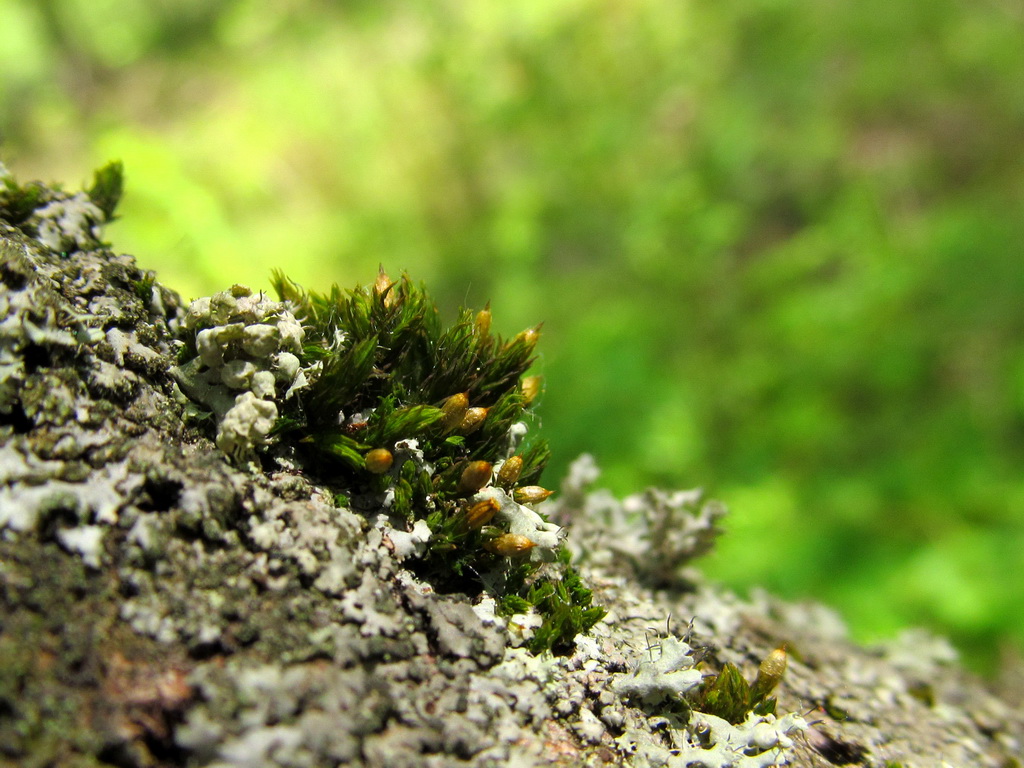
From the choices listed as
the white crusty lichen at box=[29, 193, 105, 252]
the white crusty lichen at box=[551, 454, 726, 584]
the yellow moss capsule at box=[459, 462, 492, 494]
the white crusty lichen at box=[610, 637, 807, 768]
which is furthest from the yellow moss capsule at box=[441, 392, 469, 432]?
the white crusty lichen at box=[29, 193, 105, 252]

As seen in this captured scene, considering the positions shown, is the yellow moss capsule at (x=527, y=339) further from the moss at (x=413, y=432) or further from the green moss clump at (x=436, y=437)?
the moss at (x=413, y=432)

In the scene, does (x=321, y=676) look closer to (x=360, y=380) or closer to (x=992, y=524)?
(x=360, y=380)

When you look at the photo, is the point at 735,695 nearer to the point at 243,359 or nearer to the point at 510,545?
Answer: the point at 510,545

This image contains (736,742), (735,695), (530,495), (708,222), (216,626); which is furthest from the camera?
(708,222)

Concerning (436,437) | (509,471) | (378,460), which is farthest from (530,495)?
(378,460)

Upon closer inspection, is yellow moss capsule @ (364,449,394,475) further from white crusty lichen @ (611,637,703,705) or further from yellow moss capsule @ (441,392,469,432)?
white crusty lichen @ (611,637,703,705)

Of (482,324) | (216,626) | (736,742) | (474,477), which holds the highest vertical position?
(482,324)
